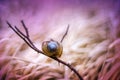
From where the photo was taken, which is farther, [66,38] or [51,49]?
[66,38]

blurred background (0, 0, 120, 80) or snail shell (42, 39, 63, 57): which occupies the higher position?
snail shell (42, 39, 63, 57)

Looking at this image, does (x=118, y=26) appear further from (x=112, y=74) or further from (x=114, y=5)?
(x=112, y=74)

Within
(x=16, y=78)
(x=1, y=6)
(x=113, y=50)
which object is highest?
(x=1, y=6)

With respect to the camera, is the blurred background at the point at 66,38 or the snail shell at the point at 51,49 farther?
the blurred background at the point at 66,38

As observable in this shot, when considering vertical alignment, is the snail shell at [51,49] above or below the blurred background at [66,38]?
above

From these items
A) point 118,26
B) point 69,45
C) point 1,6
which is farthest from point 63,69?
point 1,6

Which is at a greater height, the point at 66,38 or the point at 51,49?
the point at 51,49

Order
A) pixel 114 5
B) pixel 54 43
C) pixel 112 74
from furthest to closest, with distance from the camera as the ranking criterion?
1. pixel 114 5
2. pixel 112 74
3. pixel 54 43

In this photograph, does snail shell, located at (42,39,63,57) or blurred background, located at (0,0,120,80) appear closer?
snail shell, located at (42,39,63,57)
